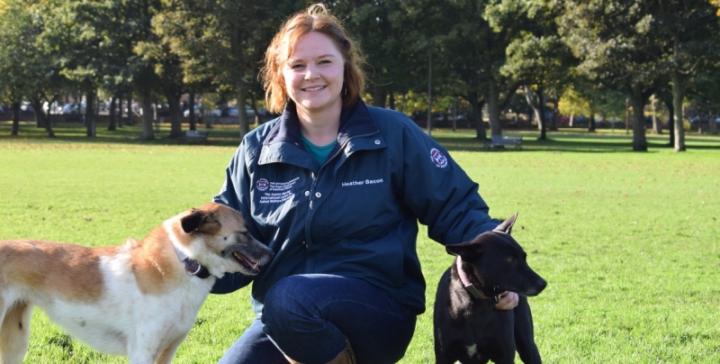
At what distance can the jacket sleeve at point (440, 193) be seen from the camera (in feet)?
14.7

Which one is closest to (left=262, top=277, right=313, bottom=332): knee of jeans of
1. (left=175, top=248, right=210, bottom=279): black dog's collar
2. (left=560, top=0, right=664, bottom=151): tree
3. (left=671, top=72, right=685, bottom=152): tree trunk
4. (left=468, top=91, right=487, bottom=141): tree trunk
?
(left=175, top=248, right=210, bottom=279): black dog's collar

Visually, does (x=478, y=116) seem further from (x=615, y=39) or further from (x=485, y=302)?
(x=485, y=302)

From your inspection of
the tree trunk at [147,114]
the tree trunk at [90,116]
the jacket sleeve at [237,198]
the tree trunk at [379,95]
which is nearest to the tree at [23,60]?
the tree trunk at [90,116]

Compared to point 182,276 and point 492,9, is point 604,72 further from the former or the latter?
point 182,276

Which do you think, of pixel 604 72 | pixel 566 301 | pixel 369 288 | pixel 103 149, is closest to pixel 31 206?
pixel 566 301

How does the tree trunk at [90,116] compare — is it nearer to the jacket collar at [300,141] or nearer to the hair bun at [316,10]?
the hair bun at [316,10]

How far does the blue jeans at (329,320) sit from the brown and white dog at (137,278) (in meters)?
0.31

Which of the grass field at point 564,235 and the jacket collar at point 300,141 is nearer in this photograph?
the jacket collar at point 300,141

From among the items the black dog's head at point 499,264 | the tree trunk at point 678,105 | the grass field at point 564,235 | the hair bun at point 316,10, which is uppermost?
the tree trunk at point 678,105

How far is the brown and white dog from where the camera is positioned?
429cm

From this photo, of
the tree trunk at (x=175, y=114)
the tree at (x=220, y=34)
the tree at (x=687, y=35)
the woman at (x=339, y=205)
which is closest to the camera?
the woman at (x=339, y=205)

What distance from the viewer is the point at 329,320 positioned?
414 centimetres

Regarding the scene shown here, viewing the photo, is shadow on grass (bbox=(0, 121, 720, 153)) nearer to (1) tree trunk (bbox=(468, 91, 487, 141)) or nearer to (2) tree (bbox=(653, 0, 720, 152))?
(1) tree trunk (bbox=(468, 91, 487, 141))

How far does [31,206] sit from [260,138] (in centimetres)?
1107
